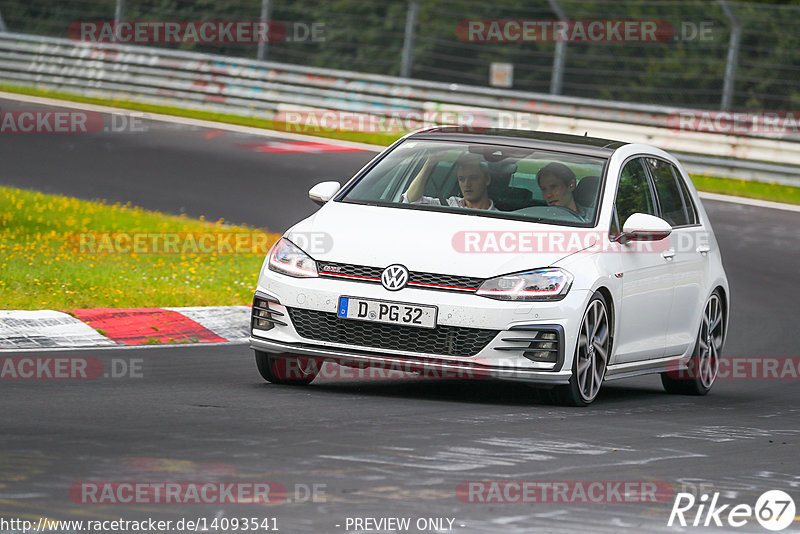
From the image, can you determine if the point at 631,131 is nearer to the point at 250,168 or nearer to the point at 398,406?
the point at 250,168

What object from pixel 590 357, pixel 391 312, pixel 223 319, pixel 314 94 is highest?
pixel 314 94

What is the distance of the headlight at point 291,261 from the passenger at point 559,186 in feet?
5.21

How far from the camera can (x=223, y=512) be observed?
5602mm

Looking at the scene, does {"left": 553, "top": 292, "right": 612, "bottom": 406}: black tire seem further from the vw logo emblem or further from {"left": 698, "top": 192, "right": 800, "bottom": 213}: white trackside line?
{"left": 698, "top": 192, "right": 800, "bottom": 213}: white trackside line

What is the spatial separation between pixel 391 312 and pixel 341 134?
17.9 metres

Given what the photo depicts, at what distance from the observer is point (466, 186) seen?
9695mm

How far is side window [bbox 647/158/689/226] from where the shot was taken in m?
10.6

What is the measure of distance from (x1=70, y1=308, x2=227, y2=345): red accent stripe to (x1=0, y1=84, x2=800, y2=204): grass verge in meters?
12.2

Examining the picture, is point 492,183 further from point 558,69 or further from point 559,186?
point 558,69

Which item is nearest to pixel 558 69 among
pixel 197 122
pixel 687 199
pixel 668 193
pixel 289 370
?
pixel 197 122

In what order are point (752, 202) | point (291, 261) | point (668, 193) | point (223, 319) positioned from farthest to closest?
point (752, 202) → point (223, 319) → point (668, 193) → point (291, 261)

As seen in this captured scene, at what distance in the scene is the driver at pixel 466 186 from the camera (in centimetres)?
961

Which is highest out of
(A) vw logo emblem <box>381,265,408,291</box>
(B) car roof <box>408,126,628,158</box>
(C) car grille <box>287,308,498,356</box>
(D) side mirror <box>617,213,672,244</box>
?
(B) car roof <box>408,126,628,158</box>

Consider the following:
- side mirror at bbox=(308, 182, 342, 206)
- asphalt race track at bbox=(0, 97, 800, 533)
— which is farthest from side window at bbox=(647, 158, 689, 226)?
side mirror at bbox=(308, 182, 342, 206)
